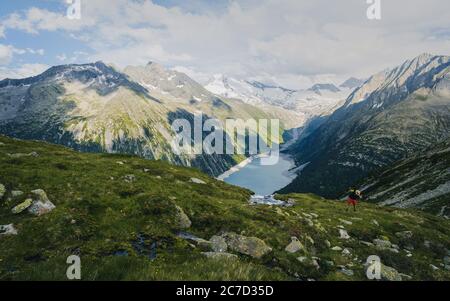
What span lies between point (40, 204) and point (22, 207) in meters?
1.17

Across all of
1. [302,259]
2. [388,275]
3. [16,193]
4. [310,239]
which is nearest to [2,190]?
[16,193]

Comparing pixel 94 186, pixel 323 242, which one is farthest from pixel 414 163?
pixel 94 186

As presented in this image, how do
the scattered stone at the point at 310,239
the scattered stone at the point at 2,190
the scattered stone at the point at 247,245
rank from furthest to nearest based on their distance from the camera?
the scattered stone at the point at 310,239 → the scattered stone at the point at 2,190 → the scattered stone at the point at 247,245

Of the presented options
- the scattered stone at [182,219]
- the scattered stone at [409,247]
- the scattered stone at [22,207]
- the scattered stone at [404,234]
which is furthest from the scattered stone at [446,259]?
the scattered stone at [22,207]

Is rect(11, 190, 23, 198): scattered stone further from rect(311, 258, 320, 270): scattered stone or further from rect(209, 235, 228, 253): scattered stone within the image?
rect(311, 258, 320, 270): scattered stone

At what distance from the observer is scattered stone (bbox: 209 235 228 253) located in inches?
968

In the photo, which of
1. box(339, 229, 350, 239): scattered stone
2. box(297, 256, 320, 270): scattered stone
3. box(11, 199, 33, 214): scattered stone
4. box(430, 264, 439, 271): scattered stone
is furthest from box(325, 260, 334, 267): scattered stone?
box(11, 199, 33, 214): scattered stone

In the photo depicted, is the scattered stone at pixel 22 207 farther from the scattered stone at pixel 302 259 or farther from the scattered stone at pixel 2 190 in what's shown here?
the scattered stone at pixel 302 259

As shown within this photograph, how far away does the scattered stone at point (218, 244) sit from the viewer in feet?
80.6

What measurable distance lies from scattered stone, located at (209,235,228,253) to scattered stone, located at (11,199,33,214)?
502 inches

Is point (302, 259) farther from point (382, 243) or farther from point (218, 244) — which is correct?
point (382, 243)

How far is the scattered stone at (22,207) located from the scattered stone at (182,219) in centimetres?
1035
